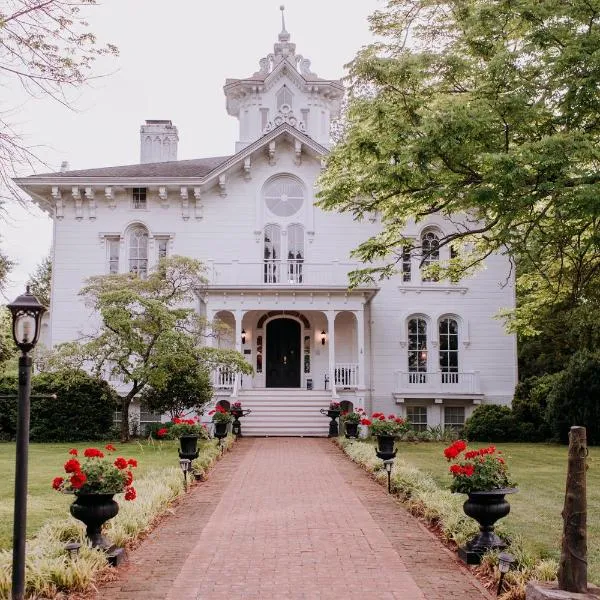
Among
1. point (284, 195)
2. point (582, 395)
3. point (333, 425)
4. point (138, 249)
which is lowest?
point (333, 425)

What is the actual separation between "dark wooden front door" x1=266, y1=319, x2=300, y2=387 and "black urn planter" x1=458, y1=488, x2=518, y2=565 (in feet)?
63.5

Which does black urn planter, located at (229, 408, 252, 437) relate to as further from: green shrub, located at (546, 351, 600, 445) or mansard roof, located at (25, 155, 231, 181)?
green shrub, located at (546, 351, 600, 445)

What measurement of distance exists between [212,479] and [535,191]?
805 centimetres

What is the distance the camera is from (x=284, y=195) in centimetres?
2742

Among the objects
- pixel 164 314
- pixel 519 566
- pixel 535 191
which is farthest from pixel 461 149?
pixel 164 314

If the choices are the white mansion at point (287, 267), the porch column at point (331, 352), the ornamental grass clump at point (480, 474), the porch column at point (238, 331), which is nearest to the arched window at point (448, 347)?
the white mansion at point (287, 267)

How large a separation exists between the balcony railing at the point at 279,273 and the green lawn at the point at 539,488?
21.6 ft

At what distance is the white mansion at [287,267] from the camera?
87.2 feet

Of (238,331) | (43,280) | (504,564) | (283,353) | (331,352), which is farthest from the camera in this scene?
(43,280)

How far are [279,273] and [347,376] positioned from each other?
4438 mm

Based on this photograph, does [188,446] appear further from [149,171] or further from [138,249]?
[149,171]

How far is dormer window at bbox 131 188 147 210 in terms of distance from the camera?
2708 cm

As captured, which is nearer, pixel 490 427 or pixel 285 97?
pixel 490 427

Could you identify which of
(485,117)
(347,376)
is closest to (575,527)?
(485,117)
